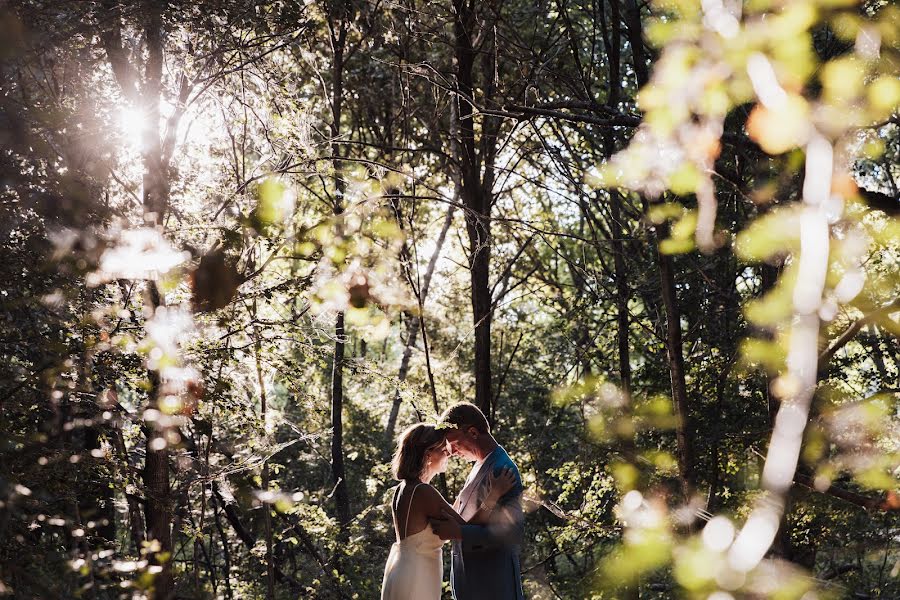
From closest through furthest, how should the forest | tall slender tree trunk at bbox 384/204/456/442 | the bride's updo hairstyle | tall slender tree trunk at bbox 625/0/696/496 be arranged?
1. the forest
2. tall slender tree trunk at bbox 625/0/696/496
3. the bride's updo hairstyle
4. tall slender tree trunk at bbox 384/204/456/442

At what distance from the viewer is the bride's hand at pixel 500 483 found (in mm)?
3760

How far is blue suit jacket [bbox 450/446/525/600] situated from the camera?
3.66 meters

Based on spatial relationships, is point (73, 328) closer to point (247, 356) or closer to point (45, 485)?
point (45, 485)

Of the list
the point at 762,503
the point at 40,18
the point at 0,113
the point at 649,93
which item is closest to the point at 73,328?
the point at 0,113

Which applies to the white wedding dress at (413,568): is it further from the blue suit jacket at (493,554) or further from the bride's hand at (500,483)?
the bride's hand at (500,483)

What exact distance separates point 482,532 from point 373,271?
1.40 meters

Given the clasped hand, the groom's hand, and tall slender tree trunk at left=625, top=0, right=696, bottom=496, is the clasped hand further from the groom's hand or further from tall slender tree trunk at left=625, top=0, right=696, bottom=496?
tall slender tree trunk at left=625, top=0, right=696, bottom=496

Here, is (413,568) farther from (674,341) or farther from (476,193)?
(476,193)

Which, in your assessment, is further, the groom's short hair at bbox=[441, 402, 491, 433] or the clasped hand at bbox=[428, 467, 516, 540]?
the groom's short hair at bbox=[441, 402, 491, 433]

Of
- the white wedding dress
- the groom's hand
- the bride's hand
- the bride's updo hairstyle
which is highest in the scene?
the bride's updo hairstyle

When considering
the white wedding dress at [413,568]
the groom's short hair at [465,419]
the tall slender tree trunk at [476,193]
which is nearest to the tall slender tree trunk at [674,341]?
the groom's short hair at [465,419]

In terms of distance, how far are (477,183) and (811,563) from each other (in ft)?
24.0

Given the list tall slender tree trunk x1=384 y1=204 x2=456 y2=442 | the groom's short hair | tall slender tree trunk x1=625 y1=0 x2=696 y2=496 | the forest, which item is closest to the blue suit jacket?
the groom's short hair

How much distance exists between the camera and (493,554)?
3.74 metres
